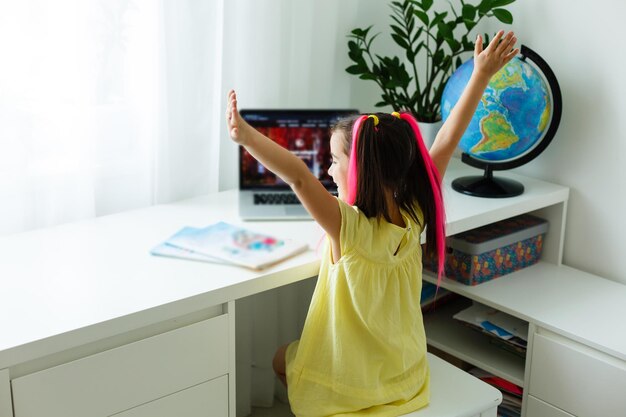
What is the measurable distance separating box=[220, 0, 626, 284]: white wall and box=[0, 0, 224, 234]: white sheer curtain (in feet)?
0.42

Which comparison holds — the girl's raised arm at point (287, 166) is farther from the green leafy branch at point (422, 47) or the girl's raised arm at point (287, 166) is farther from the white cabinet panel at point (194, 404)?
the green leafy branch at point (422, 47)

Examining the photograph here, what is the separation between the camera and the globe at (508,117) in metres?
1.99

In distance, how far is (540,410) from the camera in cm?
198

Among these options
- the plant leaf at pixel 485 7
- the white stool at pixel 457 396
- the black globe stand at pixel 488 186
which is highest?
the plant leaf at pixel 485 7

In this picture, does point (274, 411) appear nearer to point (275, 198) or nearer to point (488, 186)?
point (275, 198)

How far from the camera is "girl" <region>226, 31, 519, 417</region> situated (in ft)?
5.00

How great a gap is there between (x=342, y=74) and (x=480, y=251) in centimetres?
69

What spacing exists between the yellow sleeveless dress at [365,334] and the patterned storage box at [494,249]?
46 cm

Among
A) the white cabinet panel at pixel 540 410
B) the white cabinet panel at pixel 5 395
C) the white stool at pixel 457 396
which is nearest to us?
the white cabinet panel at pixel 5 395

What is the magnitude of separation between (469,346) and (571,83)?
73 centimetres

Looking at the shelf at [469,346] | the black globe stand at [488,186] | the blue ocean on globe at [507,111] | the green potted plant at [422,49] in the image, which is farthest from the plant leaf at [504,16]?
the shelf at [469,346]

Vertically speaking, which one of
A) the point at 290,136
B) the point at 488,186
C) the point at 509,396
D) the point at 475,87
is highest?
the point at 475,87

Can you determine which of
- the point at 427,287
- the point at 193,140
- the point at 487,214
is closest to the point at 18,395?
the point at 193,140

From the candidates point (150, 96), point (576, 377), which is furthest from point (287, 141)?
point (576, 377)
